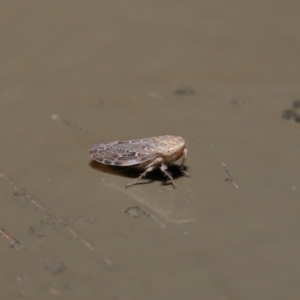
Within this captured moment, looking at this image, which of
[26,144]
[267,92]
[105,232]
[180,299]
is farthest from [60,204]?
[267,92]

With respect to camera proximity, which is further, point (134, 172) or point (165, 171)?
point (134, 172)

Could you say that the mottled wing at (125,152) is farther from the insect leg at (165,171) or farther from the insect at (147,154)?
the insect leg at (165,171)

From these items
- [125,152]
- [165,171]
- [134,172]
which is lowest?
[134,172]

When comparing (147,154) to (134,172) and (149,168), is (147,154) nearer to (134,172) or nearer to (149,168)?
(149,168)

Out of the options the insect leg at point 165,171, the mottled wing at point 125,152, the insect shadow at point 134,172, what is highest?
the mottled wing at point 125,152

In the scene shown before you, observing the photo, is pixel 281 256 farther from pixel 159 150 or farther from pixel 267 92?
pixel 267 92

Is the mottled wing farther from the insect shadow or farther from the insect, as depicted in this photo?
the insect shadow

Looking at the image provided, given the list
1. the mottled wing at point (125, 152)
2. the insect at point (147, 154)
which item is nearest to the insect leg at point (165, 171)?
the insect at point (147, 154)

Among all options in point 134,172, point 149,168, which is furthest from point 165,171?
point 134,172
